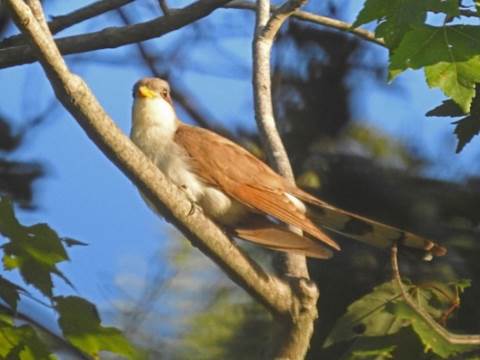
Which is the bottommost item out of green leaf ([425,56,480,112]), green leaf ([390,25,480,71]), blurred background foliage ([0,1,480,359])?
blurred background foliage ([0,1,480,359])

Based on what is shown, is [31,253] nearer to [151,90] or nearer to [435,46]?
[435,46]

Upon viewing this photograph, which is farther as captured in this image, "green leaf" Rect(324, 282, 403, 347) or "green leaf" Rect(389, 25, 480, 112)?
"green leaf" Rect(324, 282, 403, 347)

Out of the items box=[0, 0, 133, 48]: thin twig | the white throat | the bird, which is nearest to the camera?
the bird

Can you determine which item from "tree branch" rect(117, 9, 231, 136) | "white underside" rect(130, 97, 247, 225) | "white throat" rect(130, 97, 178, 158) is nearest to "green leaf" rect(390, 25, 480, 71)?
"white underside" rect(130, 97, 247, 225)

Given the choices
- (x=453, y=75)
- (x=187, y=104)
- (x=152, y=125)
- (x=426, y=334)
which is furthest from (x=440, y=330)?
(x=187, y=104)

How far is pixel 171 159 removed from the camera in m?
2.78

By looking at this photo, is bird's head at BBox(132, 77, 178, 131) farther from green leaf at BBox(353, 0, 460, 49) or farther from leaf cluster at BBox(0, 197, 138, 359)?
green leaf at BBox(353, 0, 460, 49)

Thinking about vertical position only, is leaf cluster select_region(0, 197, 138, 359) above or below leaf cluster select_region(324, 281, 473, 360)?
above

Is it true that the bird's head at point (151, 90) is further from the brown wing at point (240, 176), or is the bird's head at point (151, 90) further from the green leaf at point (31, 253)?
the green leaf at point (31, 253)

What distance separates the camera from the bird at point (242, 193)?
2.69m

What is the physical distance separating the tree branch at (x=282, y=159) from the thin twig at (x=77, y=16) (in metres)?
0.37

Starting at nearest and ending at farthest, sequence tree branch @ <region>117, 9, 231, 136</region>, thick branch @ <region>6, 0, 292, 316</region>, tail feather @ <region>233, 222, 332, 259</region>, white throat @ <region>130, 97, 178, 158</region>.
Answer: thick branch @ <region>6, 0, 292, 316</region> → tail feather @ <region>233, 222, 332, 259</region> → white throat @ <region>130, 97, 178, 158</region> → tree branch @ <region>117, 9, 231, 136</region>

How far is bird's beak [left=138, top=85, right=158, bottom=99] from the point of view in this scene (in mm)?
2998

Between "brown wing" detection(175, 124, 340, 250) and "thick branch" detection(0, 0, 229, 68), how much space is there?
271 mm
